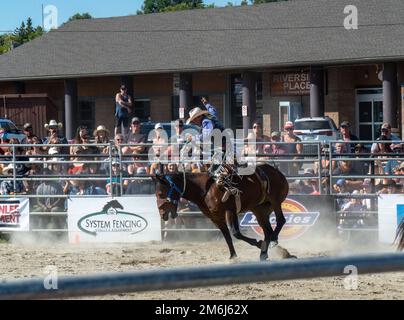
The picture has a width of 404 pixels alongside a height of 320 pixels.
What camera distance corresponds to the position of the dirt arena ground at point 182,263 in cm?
997

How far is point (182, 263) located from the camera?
1311cm

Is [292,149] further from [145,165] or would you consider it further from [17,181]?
[17,181]

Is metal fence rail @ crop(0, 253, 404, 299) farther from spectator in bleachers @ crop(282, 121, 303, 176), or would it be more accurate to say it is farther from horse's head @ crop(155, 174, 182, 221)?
spectator in bleachers @ crop(282, 121, 303, 176)

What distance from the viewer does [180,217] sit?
16.4 meters

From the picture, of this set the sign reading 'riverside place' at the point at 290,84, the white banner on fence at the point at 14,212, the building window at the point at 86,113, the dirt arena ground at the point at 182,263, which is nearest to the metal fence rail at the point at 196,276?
the dirt arena ground at the point at 182,263

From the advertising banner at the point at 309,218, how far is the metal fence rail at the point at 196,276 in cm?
1269

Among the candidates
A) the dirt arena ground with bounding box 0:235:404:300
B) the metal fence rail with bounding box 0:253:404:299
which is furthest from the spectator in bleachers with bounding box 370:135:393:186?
the metal fence rail with bounding box 0:253:404:299

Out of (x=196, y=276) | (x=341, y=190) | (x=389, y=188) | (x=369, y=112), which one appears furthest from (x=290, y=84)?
(x=196, y=276)

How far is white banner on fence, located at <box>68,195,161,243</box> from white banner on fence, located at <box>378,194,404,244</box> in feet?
13.5

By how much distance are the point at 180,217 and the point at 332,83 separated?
18129mm

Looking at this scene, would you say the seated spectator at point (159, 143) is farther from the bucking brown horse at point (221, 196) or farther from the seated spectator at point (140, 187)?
the bucking brown horse at point (221, 196)

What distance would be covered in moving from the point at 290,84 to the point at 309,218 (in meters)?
19.3
